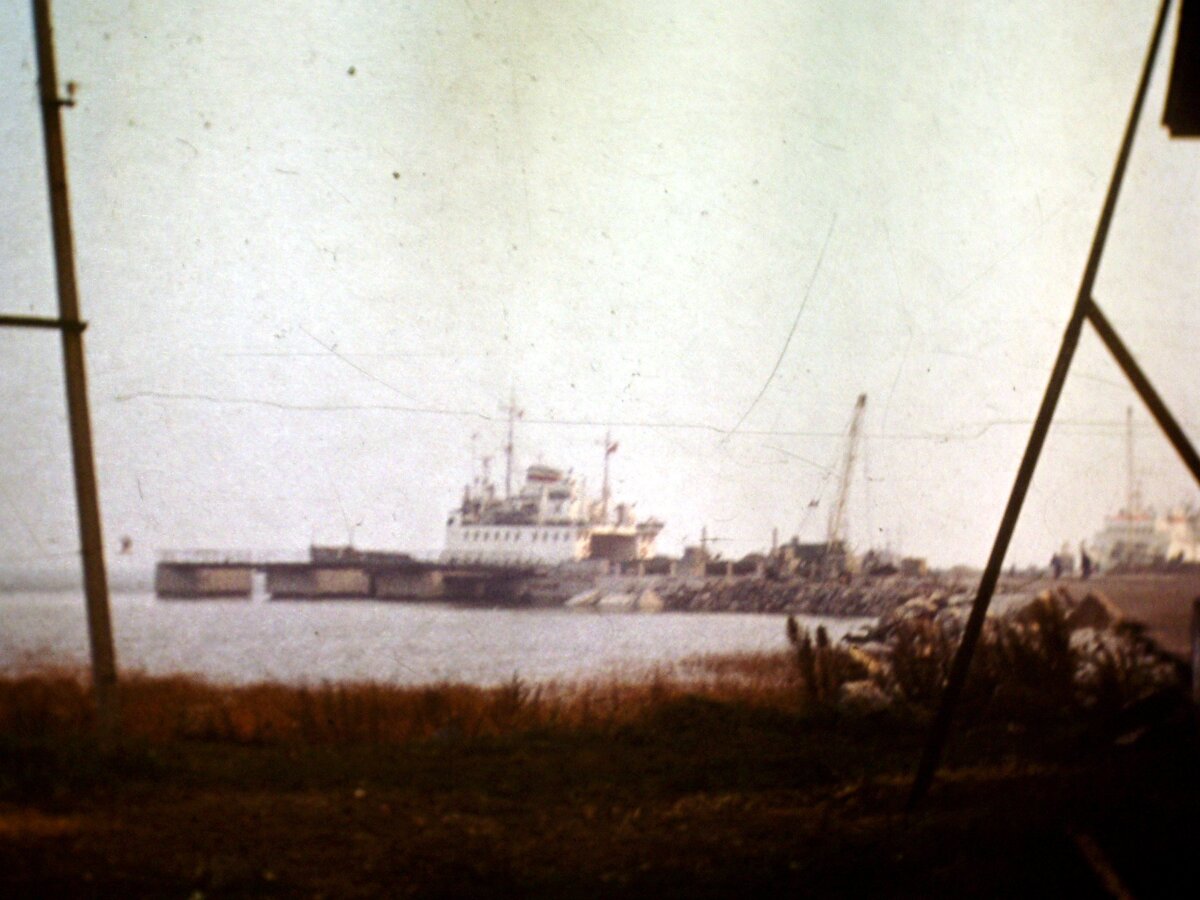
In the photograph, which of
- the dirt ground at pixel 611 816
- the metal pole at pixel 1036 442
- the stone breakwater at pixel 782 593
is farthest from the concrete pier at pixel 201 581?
the metal pole at pixel 1036 442

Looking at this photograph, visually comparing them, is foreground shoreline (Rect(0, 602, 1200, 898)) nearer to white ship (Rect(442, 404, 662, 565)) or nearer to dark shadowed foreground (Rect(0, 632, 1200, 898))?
dark shadowed foreground (Rect(0, 632, 1200, 898))

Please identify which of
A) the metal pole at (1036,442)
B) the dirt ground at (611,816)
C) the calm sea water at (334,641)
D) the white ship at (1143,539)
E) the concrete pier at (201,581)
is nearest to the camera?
the dirt ground at (611,816)

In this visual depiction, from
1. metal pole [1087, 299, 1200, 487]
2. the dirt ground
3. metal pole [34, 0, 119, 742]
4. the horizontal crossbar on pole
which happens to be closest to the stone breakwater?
the dirt ground

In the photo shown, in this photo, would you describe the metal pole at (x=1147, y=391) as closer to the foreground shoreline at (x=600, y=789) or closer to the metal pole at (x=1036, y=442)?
the metal pole at (x=1036, y=442)

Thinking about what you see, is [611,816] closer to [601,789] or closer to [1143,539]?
[601,789]

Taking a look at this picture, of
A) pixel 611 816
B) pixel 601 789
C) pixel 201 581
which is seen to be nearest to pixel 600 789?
pixel 601 789
